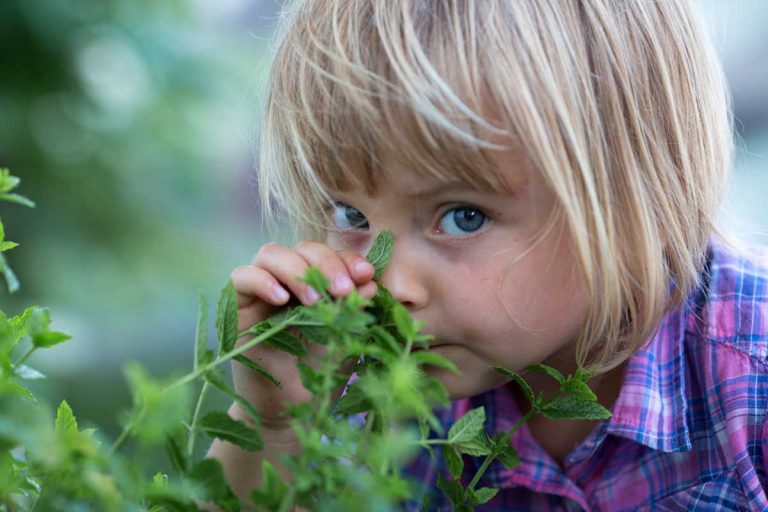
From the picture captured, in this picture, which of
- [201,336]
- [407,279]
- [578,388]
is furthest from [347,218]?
[201,336]

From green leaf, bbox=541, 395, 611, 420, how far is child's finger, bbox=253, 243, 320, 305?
27 cm

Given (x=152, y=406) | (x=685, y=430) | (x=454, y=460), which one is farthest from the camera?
(x=685, y=430)

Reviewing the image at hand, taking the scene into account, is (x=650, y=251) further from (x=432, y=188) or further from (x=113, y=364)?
(x=113, y=364)

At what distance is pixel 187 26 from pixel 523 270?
5.27 feet

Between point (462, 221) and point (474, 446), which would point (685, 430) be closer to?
point (462, 221)

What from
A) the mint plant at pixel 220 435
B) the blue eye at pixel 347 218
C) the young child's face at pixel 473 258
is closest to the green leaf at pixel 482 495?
the mint plant at pixel 220 435

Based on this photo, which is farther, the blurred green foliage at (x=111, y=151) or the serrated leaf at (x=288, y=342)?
the blurred green foliage at (x=111, y=151)

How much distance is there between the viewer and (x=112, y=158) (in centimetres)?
231

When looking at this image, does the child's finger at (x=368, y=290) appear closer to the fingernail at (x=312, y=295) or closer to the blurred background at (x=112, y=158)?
the fingernail at (x=312, y=295)

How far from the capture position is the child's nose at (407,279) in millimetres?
879

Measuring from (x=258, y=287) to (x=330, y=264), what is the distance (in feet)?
0.33

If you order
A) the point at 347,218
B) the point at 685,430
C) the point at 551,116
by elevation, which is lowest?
the point at 685,430

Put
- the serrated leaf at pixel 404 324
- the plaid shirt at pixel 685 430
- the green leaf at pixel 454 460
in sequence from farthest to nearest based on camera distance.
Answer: the plaid shirt at pixel 685 430 → the green leaf at pixel 454 460 → the serrated leaf at pixel 404 324

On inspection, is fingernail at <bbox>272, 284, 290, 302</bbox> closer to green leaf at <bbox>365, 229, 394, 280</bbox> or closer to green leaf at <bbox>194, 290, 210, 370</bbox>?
green leaf at <bbox>365, 229, 394, 280</bbox>
